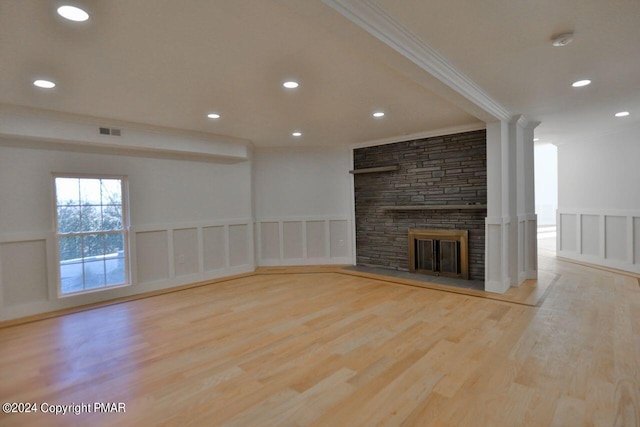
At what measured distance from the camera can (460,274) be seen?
199 inches

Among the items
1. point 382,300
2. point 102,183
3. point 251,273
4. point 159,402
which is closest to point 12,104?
point 102,183

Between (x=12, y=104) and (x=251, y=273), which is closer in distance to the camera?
(x=12, y=104)

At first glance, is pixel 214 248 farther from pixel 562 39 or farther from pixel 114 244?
pixel 562 39

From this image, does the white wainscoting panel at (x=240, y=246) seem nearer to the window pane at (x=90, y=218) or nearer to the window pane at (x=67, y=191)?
the window pane at (x=90, y=218)

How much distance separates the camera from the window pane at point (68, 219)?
→ 13.8 ft

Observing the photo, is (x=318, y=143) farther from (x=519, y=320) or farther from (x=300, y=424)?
(x=300, y=424)

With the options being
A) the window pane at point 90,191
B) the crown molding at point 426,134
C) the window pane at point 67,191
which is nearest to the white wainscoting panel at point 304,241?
the crown molding at point 426,134

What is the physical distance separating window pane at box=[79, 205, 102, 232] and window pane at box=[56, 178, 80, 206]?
0.14m

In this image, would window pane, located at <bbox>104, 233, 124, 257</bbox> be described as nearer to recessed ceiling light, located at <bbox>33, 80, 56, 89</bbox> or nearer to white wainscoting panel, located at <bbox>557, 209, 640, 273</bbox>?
recessed ceiling light, located at <bbox>33, 80, 56, 89</bbox>

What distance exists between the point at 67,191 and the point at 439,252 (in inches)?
217

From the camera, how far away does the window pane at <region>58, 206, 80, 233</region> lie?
4.21m

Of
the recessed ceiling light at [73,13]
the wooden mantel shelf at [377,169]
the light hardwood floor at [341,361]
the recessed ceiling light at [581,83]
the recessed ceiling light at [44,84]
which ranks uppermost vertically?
the recessed ceiling light at [44,84]

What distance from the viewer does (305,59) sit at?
2549 mm

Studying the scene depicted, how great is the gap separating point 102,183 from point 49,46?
108 inches
